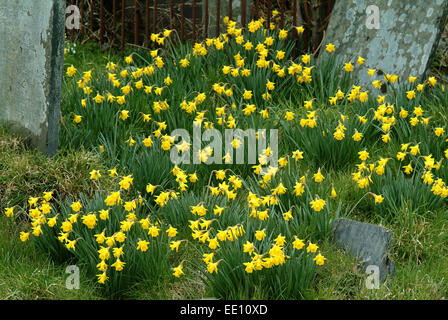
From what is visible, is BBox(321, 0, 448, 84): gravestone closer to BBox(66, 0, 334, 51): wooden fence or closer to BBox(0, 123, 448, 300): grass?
BBox(66, 0, 334, 51): wooden fence

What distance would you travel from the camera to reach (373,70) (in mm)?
5164

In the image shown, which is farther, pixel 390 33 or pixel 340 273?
pixel 390 33

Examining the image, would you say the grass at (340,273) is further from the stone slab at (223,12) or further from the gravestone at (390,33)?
the stone slab at (223,12)

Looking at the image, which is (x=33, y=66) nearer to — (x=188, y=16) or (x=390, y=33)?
(x=390, y=33)

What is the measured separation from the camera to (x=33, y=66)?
15.2 feet

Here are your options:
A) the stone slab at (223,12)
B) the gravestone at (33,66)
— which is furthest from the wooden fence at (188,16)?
the gravestone at (33,66)

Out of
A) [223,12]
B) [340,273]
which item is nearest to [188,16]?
[223,12]

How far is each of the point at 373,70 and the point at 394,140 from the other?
2.28 ft

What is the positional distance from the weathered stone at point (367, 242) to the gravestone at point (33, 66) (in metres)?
2.09

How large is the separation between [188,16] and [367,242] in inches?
213

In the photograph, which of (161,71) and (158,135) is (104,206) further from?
(161,71)

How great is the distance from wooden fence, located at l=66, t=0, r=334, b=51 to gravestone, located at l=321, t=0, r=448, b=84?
19.8 inches

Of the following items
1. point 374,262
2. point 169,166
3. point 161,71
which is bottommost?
point 374,262

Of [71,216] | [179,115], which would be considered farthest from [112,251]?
[179,115]
